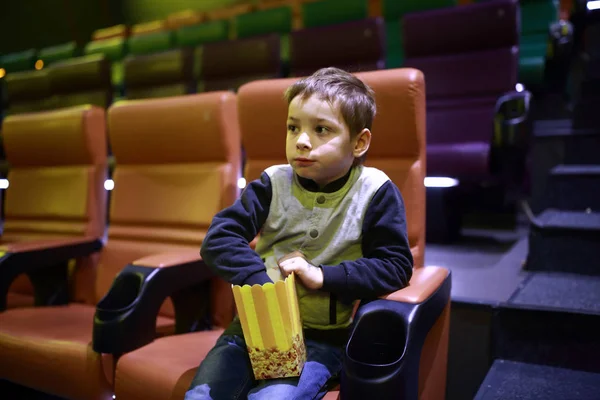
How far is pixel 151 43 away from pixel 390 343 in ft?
9.85

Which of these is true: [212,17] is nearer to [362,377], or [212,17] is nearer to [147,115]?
[147,115]

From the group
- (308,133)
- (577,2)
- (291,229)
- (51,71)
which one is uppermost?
(577,2)

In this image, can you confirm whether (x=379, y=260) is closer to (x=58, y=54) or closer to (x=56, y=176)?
(x=56, y=176)

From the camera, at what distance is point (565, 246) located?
1253 mm

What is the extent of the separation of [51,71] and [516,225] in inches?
94.4

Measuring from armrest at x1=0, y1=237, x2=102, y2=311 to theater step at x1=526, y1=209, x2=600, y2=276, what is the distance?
Result: 1.14 meters

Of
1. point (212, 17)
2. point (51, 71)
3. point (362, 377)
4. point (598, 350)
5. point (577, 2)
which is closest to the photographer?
point (362, 377)

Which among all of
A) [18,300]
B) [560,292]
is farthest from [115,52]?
[560,292]

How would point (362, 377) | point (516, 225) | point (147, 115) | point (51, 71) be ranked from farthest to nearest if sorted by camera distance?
point (51, 71) → point (516, 225) → point (147, 115) → point (362, 377)

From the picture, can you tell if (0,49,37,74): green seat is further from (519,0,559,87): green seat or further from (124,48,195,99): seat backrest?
(519,0,559,87): green seat

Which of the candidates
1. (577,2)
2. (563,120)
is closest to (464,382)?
(563,120)

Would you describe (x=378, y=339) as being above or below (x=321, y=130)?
below

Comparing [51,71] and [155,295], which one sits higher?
[51,71]

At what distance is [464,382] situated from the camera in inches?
41.9
